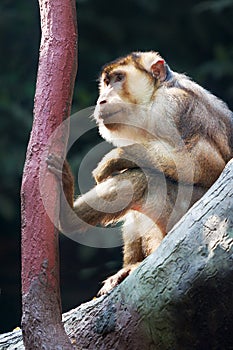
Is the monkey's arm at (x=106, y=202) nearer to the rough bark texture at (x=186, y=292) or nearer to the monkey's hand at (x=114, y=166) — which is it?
the monkey's hand at (x=114, y=166)

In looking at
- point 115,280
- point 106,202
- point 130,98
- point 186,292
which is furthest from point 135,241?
point 186,292

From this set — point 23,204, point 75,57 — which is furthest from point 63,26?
point 23,204

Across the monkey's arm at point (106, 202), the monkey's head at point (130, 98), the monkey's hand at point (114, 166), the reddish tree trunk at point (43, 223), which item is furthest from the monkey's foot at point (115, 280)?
the reddish tree trunk at point (43, 223)

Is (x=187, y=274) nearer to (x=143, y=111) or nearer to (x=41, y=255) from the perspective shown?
(x=41, y=255)

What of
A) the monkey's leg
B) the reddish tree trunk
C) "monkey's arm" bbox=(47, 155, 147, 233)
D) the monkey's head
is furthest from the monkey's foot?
the reddish tree trunk

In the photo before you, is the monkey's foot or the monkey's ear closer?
the monkey's foot

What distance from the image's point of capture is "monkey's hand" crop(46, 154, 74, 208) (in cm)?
262

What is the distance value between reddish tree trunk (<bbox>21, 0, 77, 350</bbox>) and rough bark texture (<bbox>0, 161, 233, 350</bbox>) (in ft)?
0.85

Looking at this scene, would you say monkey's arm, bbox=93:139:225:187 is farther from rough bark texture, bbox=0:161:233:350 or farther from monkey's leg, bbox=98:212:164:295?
rough bark texture, bbox=0:161:233:350

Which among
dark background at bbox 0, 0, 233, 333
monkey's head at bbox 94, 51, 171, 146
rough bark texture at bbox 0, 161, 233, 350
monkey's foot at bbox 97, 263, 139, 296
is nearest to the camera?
rough bark texture at bbox 0, 161, 233, 350

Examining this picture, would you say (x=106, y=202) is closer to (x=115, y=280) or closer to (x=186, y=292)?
Answer: (x=115, y=280)

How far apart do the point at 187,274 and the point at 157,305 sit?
154 mm

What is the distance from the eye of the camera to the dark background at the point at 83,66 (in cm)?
673

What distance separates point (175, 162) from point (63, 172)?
2.45 ft
